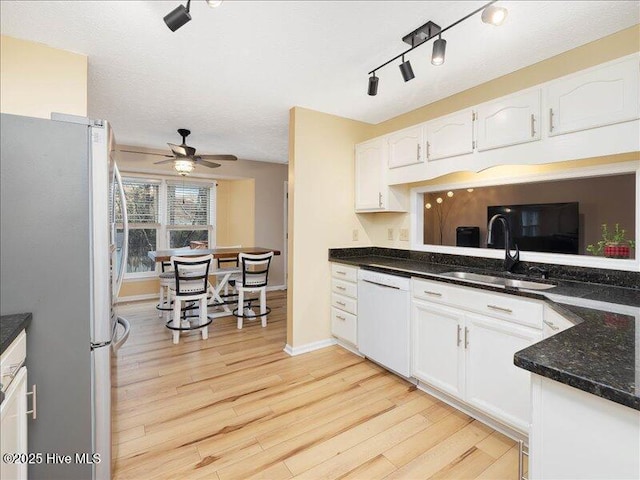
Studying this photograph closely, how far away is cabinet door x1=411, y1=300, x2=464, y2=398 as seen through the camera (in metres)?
2.14

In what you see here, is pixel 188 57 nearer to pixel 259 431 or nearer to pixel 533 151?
pixel 533 151

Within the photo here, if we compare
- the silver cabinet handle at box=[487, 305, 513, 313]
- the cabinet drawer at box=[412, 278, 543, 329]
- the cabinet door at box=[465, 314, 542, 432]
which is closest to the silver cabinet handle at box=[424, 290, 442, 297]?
the cabinet drawer at box=[412, 278, 543, 329]

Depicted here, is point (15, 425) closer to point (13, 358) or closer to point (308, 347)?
point (13, 358)

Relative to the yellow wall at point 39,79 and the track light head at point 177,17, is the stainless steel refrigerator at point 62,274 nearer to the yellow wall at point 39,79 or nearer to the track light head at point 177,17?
the track light head at point 177,17

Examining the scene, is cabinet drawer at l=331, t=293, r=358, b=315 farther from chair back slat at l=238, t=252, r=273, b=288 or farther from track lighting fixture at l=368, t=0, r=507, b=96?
track lighting fixture at l=368, t=0, r=507, b=96

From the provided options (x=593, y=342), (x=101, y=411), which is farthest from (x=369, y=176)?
(x=101, y=411)

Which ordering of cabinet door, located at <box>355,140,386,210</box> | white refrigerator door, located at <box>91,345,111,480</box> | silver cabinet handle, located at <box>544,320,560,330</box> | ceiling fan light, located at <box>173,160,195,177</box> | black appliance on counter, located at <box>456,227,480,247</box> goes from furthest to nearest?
ceiling fan light, located at <box>173,160,195,177</box>, cabinet door, located at <box>355,140,386,210</box>, black appliance on counter, located at <box>456,227,480,247</box>, silver cabinet handle, located at <box>544,320,560,330</box>, white refrigerator door, located at <box>91,345,111,480</box>

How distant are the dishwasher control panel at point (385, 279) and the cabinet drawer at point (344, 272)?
0.27 ft

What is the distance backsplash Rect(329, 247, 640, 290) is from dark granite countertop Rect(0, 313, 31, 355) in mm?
2507

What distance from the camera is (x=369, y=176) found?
3293 millimetres

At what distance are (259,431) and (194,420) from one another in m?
0.47

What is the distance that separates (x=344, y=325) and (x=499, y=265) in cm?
154

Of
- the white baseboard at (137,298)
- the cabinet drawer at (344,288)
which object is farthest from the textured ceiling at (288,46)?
the white baseboard at (137,298)

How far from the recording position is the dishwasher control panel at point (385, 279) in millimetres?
2521
